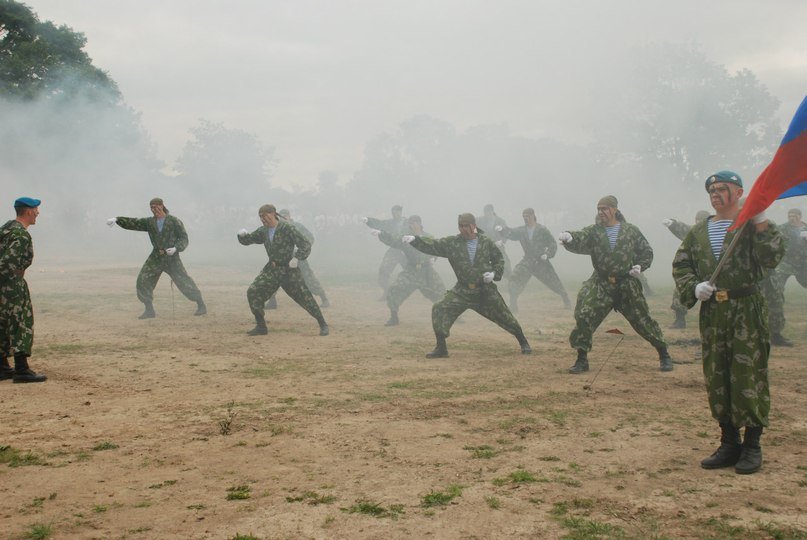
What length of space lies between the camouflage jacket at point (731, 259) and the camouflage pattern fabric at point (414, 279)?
7.79 m

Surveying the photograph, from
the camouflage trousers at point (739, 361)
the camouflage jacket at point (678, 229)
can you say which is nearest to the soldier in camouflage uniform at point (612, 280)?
the camouflage jacket at point (678, 229)

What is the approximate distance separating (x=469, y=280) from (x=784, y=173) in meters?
4.85

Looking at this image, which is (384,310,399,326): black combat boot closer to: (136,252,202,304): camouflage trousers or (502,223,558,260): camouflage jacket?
(502,223,558,260): camouflage jacket

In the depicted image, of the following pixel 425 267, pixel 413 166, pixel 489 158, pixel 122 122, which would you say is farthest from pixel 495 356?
pixel 413 166

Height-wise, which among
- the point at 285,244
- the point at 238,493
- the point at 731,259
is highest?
the point at 285,244

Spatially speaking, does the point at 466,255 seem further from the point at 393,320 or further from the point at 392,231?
the point at 392,231

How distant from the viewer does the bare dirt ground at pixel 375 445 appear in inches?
151

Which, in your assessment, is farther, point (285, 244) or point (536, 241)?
point (536, 241)

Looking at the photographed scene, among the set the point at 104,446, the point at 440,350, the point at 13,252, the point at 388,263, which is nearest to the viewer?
the point at 104,446

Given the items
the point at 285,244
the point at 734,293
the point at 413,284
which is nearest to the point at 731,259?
the point at 734,293

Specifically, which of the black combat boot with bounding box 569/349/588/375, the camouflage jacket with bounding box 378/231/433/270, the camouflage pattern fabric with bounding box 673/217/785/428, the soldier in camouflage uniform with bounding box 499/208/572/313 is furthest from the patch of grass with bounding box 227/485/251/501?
the soldier in camouflage uniform with bounding box 499/208/572/313

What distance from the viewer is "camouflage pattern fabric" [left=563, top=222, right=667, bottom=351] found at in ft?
26.2

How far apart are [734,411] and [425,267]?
884 centimetres

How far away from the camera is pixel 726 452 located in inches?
186
